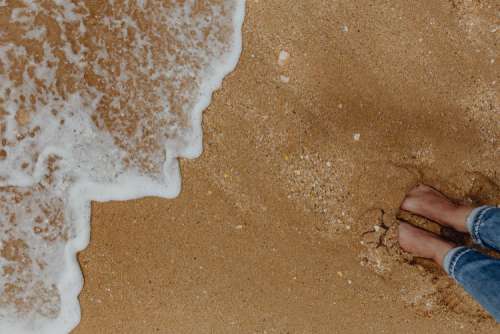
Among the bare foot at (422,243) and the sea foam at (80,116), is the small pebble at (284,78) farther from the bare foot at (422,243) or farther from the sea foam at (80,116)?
the bare foot at (422,243)

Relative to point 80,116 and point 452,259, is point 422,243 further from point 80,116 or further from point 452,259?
point 80,116

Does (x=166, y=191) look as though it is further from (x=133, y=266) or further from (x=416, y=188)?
(x=416, y=188)

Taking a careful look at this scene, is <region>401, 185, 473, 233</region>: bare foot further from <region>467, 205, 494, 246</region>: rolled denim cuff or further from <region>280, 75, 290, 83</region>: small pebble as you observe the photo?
<region>280, 75, 290, 83</region>: small pebble

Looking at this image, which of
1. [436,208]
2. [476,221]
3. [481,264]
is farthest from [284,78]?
[481,264]

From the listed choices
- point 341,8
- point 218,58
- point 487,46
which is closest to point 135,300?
point 218,58

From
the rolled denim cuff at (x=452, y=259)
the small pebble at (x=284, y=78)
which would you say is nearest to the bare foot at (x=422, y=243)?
the rolled denim cuff at (x=452, y=259)

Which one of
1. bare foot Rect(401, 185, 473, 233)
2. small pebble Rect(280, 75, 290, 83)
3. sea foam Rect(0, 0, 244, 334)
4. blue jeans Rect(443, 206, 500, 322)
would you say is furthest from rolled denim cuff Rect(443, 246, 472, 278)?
sea foam Rect(0, 0, 244, 334)
